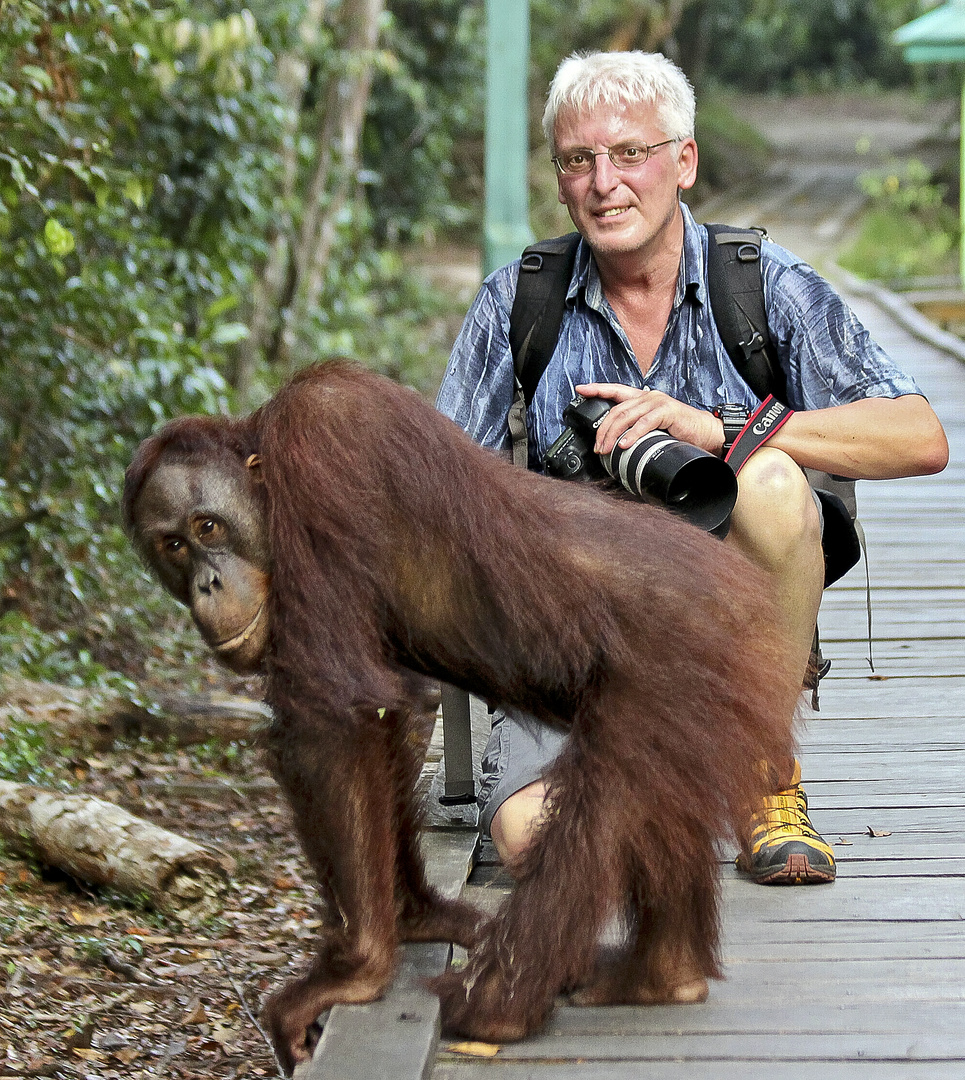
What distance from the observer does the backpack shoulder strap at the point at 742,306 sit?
263cm

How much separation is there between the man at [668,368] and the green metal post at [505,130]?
4021mm

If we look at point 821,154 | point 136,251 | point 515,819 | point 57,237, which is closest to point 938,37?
point 136,251

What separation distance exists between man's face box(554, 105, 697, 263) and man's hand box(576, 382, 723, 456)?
310 millimetres

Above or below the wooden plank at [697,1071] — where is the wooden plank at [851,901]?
below

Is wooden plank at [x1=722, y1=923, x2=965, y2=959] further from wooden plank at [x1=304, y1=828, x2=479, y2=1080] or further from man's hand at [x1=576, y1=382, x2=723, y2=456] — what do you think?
man's hand at [x1=576, y1=382, x2=723, y2=456]

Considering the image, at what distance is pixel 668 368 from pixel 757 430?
250 mm

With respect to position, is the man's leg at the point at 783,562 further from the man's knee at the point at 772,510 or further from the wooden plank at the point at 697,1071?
the wooden plank at the point at 697,1071

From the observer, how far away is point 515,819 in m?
2.45

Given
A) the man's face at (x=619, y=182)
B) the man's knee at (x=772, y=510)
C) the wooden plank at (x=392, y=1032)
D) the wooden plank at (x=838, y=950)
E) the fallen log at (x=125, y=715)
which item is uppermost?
the man's face at (x=619, y=182)

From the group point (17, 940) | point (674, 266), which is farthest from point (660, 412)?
point (17, 940)

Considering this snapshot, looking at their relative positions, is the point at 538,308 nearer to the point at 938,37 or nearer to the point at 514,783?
the point at 514,783

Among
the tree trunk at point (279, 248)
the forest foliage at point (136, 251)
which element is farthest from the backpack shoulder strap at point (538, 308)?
the tree trunk at point (279, 248)

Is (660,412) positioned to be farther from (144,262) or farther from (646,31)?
(646,31)

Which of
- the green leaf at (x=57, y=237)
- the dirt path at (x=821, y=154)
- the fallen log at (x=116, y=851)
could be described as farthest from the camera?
the dirt path at (x=821, y=154)
